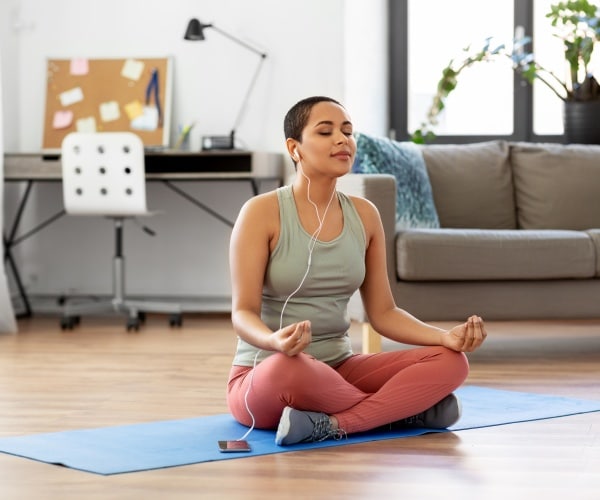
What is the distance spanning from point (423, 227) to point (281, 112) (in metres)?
1.62

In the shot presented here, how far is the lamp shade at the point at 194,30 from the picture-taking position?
17.3 ft

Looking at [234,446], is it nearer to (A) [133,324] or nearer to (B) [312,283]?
(B) [312,283]

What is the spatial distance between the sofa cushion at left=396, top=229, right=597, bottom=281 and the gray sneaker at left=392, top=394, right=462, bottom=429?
3.97ft

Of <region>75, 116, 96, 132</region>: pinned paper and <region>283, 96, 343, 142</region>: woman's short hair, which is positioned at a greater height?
<region>75, 116, 96, 132</region>: pinned paper

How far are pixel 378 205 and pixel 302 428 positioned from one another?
1443 millimetres

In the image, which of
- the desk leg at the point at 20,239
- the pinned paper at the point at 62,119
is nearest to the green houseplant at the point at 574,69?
the pinned paper at the point at 62,119

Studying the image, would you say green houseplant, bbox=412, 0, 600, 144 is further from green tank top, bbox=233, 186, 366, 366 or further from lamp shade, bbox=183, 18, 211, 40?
green tank top, bbox=233, 186, 366, 366

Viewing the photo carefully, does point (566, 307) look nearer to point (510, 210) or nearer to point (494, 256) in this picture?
point (494, 256)

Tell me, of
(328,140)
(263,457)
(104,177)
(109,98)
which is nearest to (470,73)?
(109,98)

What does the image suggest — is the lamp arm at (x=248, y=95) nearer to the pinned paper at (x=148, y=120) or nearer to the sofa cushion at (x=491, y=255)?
the pinned paper at (x=148, y=120)

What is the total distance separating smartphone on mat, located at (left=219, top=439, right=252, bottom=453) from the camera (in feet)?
7.55

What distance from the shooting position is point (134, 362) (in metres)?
3.88

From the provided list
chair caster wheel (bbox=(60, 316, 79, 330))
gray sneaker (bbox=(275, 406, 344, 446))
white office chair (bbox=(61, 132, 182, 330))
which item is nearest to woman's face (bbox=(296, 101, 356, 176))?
gray sneaker (bbox=(275, 406, 344, 446))

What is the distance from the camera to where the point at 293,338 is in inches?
87.2
